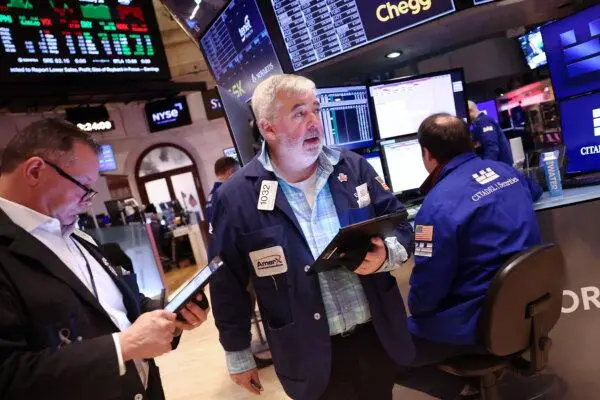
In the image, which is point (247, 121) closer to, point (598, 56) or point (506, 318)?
point (506, 318)

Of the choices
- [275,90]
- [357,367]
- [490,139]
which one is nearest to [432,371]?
[357,367]

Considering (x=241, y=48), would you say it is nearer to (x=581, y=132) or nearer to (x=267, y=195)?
(x=267, y=195)

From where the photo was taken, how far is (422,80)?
10.1 feet

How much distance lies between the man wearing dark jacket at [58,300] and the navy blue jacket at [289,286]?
0.26 m

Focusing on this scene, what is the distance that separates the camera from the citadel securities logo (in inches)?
105

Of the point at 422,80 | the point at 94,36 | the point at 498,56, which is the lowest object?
the point at 422,80

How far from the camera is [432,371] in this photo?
2.05 m

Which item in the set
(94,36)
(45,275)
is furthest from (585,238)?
(94,36)

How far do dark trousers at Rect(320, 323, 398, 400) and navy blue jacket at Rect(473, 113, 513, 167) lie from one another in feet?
8.25

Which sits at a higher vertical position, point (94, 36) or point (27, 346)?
point (94, 36)

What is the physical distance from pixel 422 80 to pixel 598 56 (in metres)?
1.06

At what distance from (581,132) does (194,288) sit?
2.35 metres

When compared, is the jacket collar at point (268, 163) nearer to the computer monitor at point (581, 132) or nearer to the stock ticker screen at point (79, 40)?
the computer monitor at point (581, 132)

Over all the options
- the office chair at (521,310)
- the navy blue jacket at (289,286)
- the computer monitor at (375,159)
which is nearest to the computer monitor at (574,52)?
the computer monitor at (375,159)
